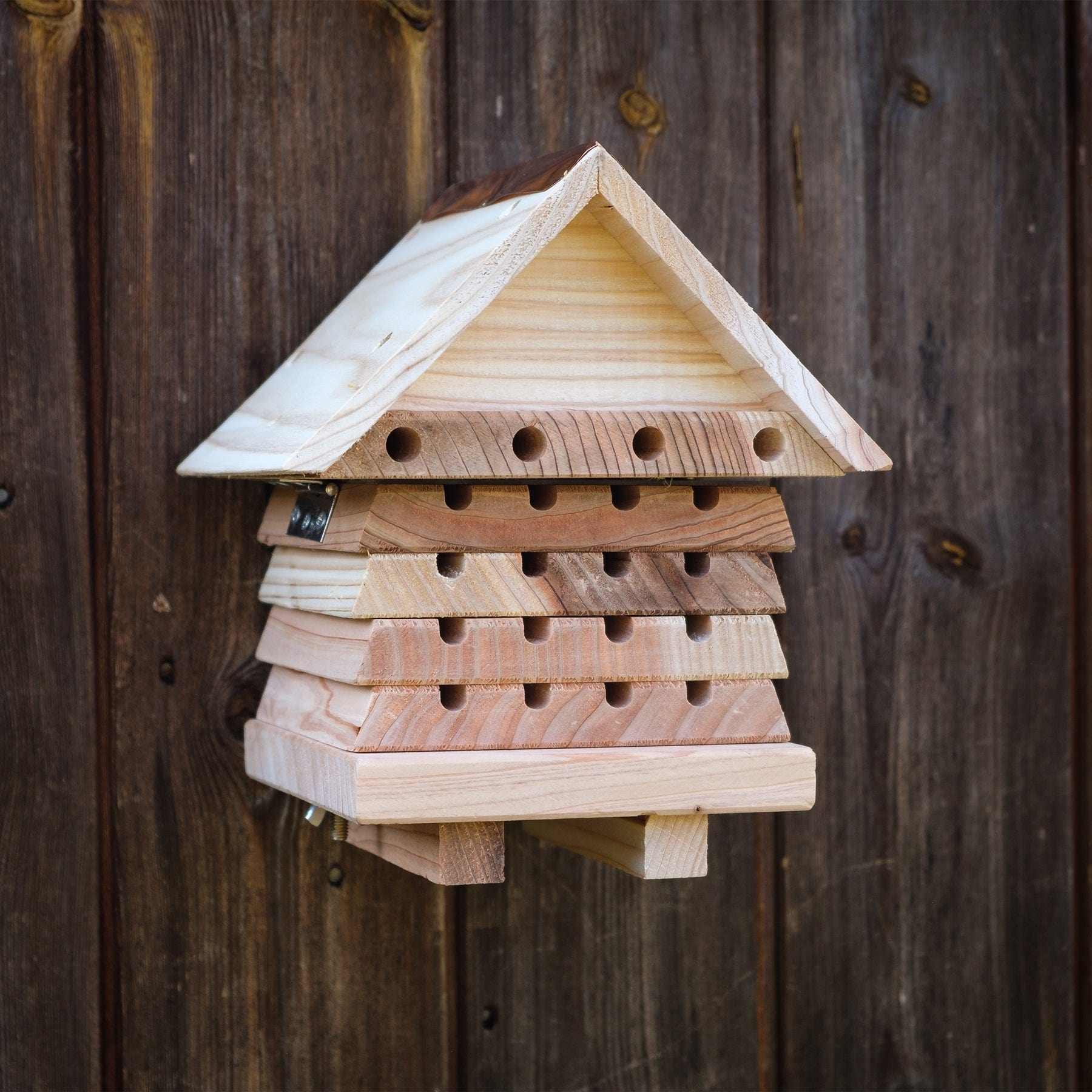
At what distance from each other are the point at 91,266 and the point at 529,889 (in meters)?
0.61

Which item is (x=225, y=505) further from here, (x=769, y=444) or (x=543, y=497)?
(x=769, y=444)

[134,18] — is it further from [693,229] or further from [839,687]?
[839,687]

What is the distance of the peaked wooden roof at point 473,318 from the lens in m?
0.78

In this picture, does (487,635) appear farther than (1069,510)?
No

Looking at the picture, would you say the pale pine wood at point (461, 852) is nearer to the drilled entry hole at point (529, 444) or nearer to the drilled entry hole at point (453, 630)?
the drilled entry hole at point (453, 630)

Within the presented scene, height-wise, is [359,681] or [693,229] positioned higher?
[693,229]

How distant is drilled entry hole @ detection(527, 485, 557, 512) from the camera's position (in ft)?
2.84

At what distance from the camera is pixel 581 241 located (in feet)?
2.78

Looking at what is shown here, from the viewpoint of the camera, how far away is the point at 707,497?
904 millimetres

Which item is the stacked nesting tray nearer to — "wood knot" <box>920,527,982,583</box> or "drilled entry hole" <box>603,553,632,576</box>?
"drilled entry hole" <box>603,553,632,576</box>

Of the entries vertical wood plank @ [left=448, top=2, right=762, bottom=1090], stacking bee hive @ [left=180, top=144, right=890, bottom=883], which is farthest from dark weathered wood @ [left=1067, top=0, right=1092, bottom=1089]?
stacking bee hive @ [left=180, top=144, right=890, bottom=883]

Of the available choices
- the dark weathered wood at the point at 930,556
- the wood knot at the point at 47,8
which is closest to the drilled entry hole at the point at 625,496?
the dark weathered wood at the point at 930,556

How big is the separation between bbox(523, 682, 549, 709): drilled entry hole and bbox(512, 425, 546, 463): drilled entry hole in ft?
0.48

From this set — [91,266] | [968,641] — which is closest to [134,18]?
[91,266]
